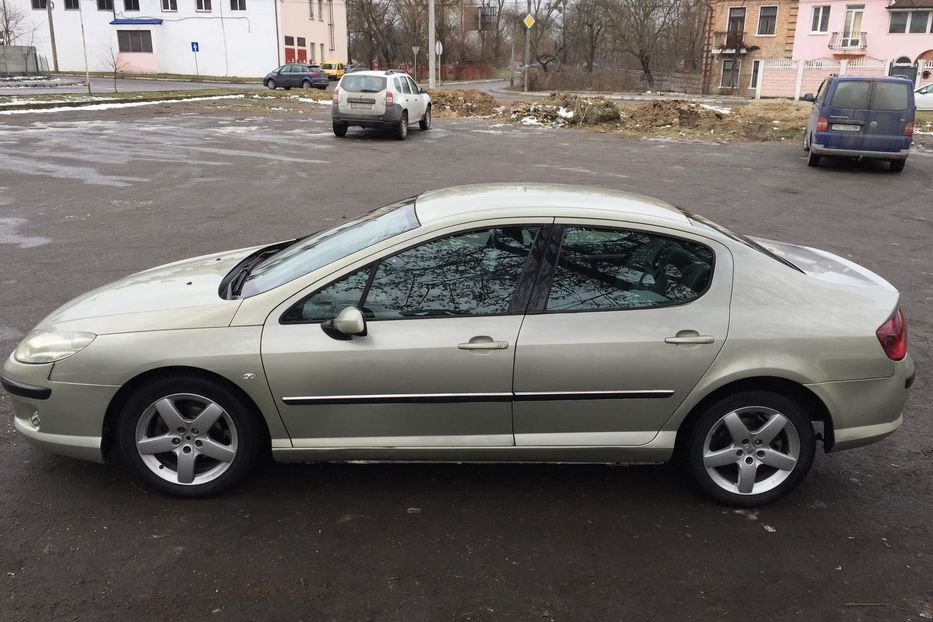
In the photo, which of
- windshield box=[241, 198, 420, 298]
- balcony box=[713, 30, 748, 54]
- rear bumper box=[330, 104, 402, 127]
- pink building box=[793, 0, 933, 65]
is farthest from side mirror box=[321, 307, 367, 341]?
balcony box=[713, 30, 748, 54]

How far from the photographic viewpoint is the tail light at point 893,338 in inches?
143

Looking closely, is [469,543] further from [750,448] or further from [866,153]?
[866,153]

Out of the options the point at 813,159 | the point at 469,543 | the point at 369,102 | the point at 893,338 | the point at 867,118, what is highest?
the point at 369,102

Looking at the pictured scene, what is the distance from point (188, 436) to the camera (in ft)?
12.0

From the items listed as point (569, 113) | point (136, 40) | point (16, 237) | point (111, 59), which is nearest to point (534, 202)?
point (16, 237)

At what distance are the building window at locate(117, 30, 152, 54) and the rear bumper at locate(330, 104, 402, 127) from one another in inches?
2032

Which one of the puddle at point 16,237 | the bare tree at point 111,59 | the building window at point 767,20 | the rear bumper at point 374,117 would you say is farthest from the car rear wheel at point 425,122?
the bare tree at point 111,59

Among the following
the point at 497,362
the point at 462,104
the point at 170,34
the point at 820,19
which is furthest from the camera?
the point at 170,34

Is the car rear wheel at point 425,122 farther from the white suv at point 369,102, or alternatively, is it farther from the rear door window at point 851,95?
the rear door window at point 851,95

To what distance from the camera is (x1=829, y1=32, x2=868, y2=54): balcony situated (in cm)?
4931

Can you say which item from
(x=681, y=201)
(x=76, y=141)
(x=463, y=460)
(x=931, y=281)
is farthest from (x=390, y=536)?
(x=76, y=141)

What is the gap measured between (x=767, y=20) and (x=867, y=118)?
4274 cm

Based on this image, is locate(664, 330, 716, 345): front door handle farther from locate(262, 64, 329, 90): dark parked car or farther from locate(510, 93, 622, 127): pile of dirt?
locate(262, 64, 329, 90): dark parked car

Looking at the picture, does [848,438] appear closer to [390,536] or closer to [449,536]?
[449,536]
